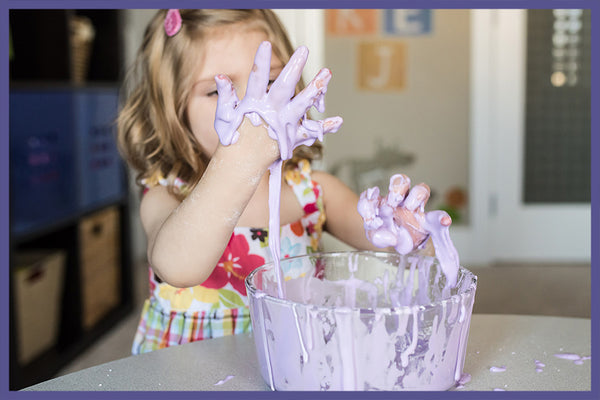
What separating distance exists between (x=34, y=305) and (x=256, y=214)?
1.21 meters

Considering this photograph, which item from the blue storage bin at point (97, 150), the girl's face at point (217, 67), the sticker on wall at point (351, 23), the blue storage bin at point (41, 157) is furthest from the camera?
the sticker on wall at point (351, 23)

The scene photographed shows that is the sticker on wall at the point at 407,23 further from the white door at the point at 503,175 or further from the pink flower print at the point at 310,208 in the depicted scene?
the pink flower print at the point at 310,208

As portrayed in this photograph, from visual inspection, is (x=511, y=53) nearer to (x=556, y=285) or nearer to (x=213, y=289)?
(x=556, y=285)

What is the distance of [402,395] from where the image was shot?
0.63 metres

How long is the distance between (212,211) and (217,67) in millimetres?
376

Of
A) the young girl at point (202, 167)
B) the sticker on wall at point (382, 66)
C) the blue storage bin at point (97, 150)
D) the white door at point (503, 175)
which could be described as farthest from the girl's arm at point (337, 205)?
the sticker on wall at point (382, 66)

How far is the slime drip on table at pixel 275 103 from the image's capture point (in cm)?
61

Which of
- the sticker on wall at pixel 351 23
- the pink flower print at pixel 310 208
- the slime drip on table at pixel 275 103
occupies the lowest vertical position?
the pink flower print at pixel 310 208

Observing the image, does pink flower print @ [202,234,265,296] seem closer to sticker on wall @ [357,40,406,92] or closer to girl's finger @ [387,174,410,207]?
girl's finger @ [387,174,410,207]

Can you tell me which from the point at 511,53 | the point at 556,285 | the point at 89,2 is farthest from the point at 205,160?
the point at 511,53

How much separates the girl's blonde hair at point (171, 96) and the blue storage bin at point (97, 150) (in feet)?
3.49

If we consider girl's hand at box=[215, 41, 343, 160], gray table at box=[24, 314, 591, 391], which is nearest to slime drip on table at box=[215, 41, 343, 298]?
girl's hand at box=[215, 41, 343, 160]

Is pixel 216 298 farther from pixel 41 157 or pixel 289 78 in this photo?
pixel 41 157

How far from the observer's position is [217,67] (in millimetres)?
1018
